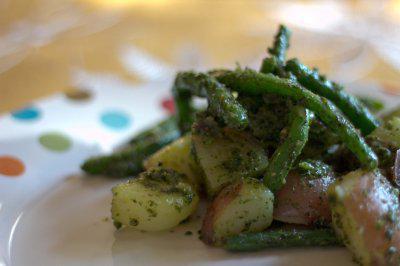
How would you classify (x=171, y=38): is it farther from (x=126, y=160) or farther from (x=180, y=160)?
(x=180, y=160)

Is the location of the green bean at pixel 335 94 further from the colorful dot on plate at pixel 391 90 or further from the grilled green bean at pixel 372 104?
the colorful dot on plate at pixel 391 90

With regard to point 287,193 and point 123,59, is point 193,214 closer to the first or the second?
point 287,193

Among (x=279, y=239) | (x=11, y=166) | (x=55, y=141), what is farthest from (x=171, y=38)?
(x=279, y=239)

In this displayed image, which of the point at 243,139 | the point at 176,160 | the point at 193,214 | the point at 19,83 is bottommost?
the point at 19,83

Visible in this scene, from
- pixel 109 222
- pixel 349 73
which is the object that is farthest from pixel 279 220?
pixel 349 73

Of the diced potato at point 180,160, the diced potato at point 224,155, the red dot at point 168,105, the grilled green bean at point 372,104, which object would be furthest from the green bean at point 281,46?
the red dot at point 168,105

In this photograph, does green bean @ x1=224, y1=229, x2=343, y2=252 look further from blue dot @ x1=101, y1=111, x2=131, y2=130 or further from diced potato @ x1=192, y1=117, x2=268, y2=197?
blue dot @ x1=101, y1=111, x2=131, y2=130
